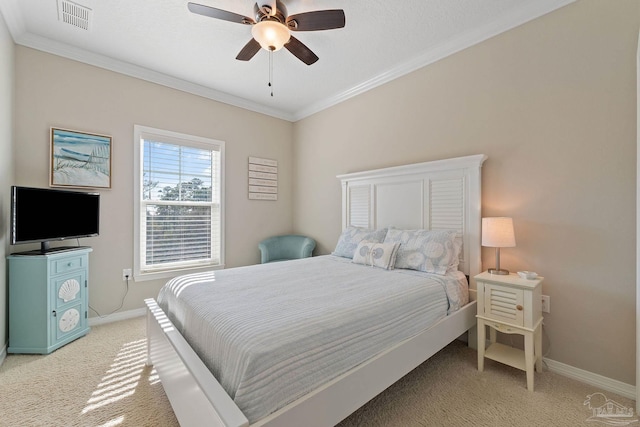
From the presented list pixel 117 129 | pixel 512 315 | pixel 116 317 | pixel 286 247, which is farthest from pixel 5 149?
pixel 512 315

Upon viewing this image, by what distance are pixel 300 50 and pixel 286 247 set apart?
2.77 m

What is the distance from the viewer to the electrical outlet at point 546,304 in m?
2.12

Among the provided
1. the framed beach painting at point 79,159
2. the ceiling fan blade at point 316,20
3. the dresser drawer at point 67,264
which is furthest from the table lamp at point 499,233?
the framed beach painting at point 79,159

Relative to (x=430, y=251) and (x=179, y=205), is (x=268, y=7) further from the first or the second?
(x=179, y=205)

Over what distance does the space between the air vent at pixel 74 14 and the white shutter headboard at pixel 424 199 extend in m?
2.92

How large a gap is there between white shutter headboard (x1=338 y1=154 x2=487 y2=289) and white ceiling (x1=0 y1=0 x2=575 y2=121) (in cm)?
114

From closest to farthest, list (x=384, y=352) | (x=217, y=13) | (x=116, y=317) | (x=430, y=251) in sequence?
(x=384, y=352) → (x=217, y=13) → (x=430, y=251) → (x=116, y=317)

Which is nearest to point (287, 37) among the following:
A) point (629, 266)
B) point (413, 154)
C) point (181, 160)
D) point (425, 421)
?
point (413, 154)

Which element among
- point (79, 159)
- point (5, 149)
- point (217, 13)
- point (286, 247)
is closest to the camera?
point (217, 13)

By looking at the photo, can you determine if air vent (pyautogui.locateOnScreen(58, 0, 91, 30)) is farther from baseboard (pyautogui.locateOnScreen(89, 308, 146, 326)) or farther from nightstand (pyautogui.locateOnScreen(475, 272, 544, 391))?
nightstand (pyautogui.locateOnScreen(475, 272, 544, 391))

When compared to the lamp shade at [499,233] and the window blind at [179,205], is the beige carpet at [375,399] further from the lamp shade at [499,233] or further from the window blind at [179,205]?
the window blind at [179,205]

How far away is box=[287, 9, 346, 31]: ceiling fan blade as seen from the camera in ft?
6.21

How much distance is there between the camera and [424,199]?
111 inches

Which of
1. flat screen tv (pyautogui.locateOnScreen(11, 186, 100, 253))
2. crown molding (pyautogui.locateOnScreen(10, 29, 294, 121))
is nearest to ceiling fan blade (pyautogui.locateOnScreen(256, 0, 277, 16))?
crown molding (pyautogui.locateOnScreen(10, 29, 294, 121))
